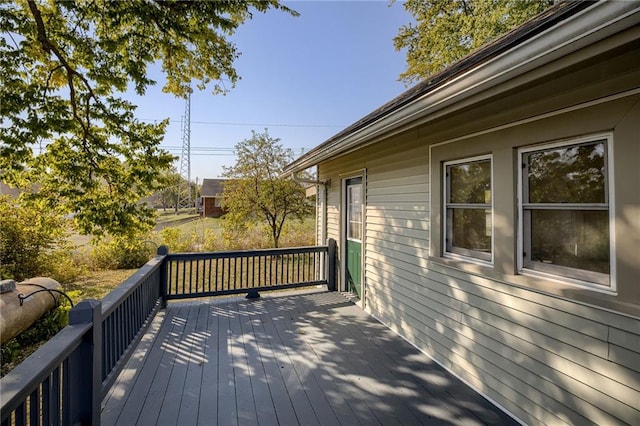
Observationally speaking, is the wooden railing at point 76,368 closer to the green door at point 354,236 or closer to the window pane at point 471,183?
the window pane at point 471,183

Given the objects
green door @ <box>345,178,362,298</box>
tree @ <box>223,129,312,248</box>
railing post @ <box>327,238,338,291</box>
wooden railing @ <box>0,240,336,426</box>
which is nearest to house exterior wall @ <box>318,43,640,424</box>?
green door @ <box>345,178,362,298</box>

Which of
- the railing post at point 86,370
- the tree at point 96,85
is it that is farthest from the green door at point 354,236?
the railing post at point 86,370

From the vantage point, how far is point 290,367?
10.1 feet

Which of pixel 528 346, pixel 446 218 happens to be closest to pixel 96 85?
pixel 446 218

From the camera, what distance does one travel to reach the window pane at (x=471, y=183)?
267 centimetres

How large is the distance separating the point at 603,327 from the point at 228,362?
310 centimetres

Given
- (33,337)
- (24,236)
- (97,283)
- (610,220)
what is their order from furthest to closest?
(97,283) < (24,236) < (33,337) < (610,220)

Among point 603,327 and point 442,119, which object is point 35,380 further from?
point 442,119

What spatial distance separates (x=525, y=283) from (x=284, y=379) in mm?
2213

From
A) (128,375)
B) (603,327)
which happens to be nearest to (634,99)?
(603,327)

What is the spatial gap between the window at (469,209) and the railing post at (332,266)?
3.00m

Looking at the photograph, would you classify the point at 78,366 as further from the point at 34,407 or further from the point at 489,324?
the point at 489,324

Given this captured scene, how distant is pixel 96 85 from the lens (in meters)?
5.39

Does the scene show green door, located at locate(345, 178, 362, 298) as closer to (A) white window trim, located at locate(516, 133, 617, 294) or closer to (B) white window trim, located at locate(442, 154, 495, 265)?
(B) white window trim, located at locate(442, 154, 495, 265)
